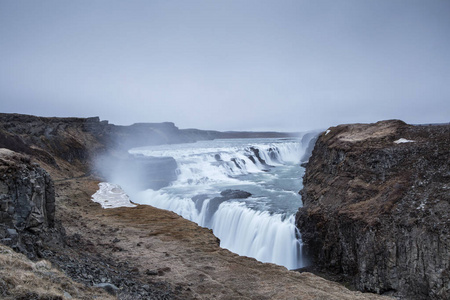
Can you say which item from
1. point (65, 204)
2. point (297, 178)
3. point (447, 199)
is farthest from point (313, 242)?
point (297, 178)

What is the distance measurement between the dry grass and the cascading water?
1177cm

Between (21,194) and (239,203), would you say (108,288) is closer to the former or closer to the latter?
(21,194)

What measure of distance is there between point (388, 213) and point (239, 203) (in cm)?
1229

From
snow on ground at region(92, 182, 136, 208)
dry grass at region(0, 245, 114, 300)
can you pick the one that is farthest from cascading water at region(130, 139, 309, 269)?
dry grass at region(0, 245, 114, 300)

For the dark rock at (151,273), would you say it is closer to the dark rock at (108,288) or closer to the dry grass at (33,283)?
the dark rock at (108,288)

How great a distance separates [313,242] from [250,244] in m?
4.06

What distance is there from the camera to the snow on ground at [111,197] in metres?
18.6

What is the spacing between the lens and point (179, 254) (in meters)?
10.8

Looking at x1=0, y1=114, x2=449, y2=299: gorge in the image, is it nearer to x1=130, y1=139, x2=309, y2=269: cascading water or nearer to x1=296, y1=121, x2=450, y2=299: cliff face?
x1=296, y1=121, x2=450, y2=299: cliff face

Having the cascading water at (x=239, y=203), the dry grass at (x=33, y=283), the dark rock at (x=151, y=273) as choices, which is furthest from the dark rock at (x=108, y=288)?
the cascading water at (x=239, y=203)

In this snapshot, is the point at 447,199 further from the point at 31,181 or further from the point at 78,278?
the point at 31,181

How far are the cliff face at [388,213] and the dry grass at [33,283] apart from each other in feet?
34.2

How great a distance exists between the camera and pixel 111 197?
2077cm

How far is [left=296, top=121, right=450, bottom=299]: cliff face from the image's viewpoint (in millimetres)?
9891
